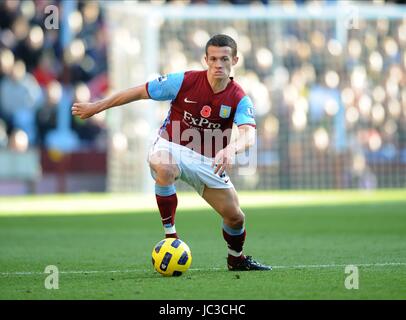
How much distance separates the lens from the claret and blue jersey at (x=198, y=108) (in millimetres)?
7801

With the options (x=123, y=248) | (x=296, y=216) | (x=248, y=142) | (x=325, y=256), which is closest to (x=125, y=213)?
(x=296, y=216)

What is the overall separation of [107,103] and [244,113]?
1.08 meters

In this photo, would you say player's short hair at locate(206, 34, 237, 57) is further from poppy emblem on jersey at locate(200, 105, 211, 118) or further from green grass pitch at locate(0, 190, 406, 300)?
green grass pitch at locate(0, 190, 406, 300)

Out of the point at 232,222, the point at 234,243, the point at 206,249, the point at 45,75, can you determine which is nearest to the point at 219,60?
the point at 232,222

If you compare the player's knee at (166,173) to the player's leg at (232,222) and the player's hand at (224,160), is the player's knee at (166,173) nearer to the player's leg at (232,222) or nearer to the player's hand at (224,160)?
the player's leg at (232,222)

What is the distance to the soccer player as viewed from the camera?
7.71 metres

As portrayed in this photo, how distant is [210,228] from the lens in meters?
12.9

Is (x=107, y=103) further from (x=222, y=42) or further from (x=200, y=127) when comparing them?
(x=222, y=42)

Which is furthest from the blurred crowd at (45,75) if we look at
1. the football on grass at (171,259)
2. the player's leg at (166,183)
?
the football on grass at (171,259)

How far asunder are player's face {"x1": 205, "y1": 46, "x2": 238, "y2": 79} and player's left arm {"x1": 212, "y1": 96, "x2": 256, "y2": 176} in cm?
29

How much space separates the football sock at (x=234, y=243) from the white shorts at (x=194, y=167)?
0.38 m

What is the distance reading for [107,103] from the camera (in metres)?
7.76

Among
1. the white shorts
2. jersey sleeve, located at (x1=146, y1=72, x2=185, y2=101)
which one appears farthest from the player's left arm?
Result: jersey sleeve, located at (x1=146, y1=72, x2=185, y2=101)
